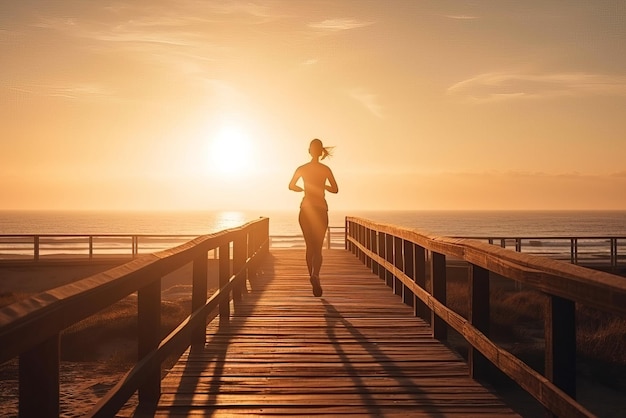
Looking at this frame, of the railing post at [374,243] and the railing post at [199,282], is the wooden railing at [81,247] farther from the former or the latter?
the railing post at [199,282]

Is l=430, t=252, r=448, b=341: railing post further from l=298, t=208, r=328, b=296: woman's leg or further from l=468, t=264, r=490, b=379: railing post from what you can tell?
l=298, t=208, r=328, b=296: woman's leg

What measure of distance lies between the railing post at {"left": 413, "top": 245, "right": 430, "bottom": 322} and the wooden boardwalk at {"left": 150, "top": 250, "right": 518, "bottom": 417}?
5.5 inches

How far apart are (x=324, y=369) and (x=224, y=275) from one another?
7.80 ft

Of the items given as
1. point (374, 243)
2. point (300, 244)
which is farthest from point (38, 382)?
point (300, 244)

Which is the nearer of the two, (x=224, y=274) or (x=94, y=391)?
(x=224, y=274)

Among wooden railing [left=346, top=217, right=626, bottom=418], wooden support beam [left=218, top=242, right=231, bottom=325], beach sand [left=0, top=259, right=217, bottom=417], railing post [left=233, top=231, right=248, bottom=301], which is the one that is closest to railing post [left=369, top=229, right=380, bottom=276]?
railing post [left=233, top=231, right=248, bottom=301]

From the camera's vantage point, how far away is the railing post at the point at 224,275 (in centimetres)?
A: 745

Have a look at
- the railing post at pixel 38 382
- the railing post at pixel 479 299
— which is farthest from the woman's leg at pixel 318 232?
the railing post at pixel 38 382

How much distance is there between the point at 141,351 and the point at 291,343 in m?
2.76

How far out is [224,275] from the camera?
25.1ft

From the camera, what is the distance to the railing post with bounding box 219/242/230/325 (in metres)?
7.45

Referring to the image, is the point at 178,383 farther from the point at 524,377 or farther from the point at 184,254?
the point at 524,377

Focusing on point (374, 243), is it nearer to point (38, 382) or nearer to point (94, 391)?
point (94, 391)

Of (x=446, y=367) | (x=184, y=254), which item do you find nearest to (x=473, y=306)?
(x=446, y=367)
